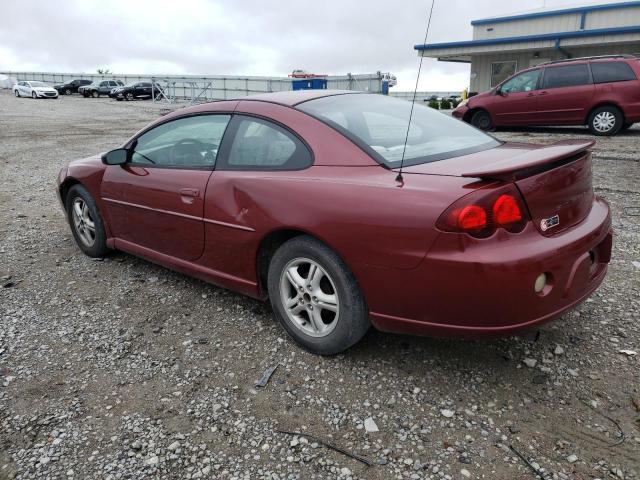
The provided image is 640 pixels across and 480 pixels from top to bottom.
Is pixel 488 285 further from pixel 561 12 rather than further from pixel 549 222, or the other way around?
pixel 561 12

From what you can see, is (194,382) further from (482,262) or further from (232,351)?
(482,262)

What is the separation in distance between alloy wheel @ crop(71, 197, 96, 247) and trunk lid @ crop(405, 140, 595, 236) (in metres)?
3.15

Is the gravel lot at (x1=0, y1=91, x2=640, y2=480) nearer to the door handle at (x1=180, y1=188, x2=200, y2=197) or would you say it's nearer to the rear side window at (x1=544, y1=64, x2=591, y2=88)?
the door handle at (x1=180, y1=188, x2=200, y2=197)

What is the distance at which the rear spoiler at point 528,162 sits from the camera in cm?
231

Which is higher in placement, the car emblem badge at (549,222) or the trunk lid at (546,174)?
the trunk lid at (546,174)

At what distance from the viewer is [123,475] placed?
2.20m

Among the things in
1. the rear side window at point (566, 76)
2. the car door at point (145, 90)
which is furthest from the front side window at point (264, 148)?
the car door at point (145, 90)

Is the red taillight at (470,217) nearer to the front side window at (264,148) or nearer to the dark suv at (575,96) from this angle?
the front side window at (264,148)

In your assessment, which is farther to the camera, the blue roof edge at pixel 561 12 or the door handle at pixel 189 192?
the blue roof edge at pixel 561 12

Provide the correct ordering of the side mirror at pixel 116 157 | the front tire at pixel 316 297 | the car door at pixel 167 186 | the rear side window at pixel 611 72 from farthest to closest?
the rear side window at pixel 611 72, the side mirror at pixel 116 157, the car door at pixel 167 186, the front tire at pixel 316 297

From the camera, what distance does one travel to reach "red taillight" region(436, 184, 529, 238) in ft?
7.50

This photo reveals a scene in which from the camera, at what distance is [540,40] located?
23.5 meters

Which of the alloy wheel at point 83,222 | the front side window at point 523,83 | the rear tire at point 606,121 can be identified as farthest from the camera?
the front side window at point 523,83

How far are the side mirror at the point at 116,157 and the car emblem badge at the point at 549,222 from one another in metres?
3.05
